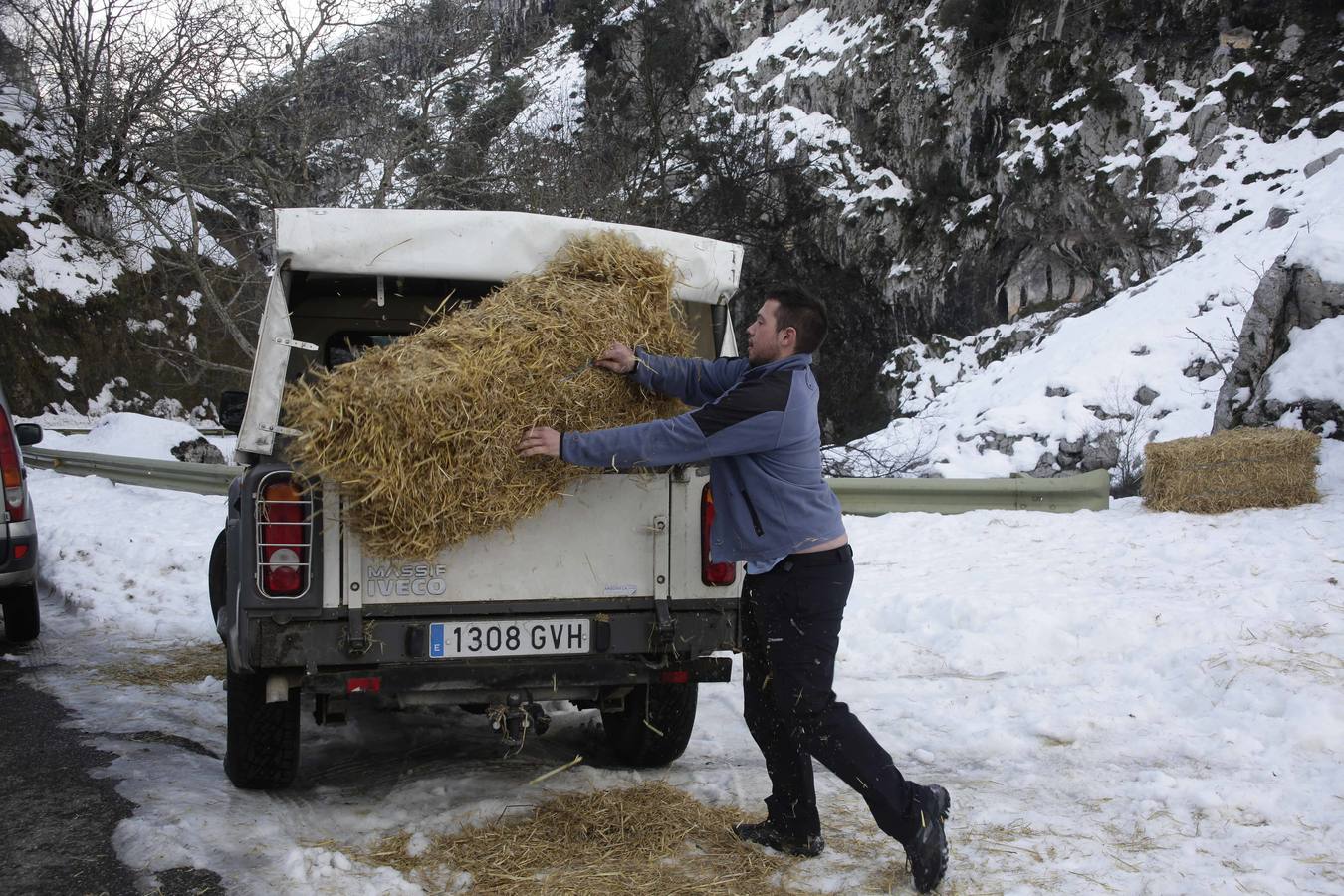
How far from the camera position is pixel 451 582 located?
3963 mm

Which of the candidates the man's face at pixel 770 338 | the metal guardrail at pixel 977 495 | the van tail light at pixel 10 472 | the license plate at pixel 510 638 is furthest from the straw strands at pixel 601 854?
the metal guardrail at pixel 977 495

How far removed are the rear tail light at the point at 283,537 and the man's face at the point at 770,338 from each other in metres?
1.70

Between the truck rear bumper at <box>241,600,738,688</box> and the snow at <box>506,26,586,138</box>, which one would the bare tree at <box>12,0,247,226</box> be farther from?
the truck rear bumper at <box>241,600,738,688</box>

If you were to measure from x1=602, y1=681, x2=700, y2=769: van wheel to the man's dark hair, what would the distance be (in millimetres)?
1676

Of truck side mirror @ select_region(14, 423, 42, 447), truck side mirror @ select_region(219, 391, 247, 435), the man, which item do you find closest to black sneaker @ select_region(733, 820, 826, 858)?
Answer: the man

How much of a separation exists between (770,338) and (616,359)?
0.59m

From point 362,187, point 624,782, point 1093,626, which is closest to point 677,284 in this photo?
point 624,782

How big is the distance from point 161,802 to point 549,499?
1.97m

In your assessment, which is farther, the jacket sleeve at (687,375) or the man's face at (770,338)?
the jacket sleeve at (687,375)

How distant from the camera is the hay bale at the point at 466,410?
355 cm

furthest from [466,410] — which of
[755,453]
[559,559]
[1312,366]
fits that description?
[1312,366]

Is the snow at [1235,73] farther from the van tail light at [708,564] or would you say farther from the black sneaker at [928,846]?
the black sneaker at [928,846]

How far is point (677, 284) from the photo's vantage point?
450 cm

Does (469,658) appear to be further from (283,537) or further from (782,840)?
(782,840)
